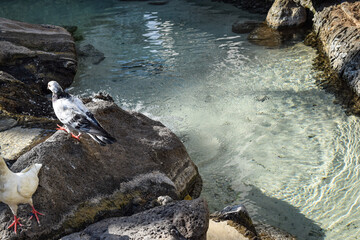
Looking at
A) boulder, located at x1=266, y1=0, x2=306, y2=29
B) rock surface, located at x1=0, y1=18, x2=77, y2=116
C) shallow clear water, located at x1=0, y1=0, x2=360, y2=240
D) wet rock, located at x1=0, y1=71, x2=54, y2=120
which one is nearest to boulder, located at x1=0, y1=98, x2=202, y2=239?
shallow clear water, located at x1=0, y1=0, x2=360, y2=240

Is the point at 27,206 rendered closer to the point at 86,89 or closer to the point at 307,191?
the point at 307,191

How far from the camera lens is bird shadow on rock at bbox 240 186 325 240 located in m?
3.34

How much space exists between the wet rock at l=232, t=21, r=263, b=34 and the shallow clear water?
0.20 meters

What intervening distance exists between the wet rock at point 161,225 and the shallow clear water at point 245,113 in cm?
138

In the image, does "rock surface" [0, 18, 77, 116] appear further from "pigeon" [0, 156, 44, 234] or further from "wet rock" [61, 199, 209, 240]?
"wet rock" [61, 199, 209, 240]

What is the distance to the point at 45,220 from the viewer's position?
2.40m

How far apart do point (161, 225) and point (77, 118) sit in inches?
41.3

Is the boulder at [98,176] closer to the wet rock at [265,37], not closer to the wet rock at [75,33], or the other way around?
the wet rock at [265,37]

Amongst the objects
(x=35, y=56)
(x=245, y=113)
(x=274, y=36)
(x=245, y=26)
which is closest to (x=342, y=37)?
(x=274, y=36)

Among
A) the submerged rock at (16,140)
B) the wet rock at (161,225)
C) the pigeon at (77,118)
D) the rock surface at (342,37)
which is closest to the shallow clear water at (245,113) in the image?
the rock surface at (342,37)

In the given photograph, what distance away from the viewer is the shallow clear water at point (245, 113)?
3.70 meters

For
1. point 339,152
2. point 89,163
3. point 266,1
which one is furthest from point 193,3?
point 89,163

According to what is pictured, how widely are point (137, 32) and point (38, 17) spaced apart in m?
4.75

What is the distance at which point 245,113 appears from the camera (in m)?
5.29
